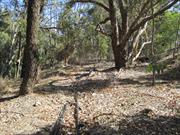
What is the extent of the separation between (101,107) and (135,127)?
2.97 metres

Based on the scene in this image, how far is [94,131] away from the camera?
9086 millimetres

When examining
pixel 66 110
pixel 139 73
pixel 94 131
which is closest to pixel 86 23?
pixel 139 73

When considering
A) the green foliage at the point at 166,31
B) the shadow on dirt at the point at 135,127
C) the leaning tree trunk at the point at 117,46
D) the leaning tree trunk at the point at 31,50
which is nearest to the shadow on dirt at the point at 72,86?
the leaning tree trunk at the point at 31,50

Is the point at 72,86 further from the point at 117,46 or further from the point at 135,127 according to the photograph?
the point at 135,127

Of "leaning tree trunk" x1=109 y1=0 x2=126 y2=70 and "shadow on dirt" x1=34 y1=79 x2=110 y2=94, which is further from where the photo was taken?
"leaning tree trunk" x1=109 y1=0 x2=126 y2=70

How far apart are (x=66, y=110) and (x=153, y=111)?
2553 mm

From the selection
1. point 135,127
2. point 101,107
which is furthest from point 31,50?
point 135,127

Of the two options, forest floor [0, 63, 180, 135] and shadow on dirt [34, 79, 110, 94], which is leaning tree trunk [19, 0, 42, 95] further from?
shadow on dirt [34, 79, 110, 94]

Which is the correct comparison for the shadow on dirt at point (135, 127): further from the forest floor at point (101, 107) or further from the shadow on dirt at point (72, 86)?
the shadow on dirt at point (72, 86)

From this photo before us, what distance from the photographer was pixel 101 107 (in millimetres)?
12062

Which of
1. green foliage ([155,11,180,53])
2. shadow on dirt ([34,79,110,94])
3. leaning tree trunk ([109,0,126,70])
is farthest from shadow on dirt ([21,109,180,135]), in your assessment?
green foliage ([155,11,180,53])

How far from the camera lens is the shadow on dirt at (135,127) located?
8.83 metres

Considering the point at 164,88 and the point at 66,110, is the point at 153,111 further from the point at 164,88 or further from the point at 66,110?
the point at 164,88

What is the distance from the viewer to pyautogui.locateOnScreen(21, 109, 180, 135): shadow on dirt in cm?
883
